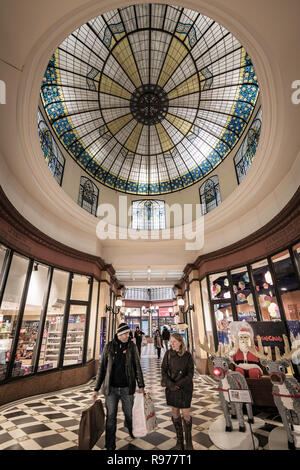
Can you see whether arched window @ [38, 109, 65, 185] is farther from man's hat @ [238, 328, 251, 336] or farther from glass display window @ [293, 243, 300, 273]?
glass display window @ [293, 243, 300, 273]

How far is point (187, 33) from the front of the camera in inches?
279

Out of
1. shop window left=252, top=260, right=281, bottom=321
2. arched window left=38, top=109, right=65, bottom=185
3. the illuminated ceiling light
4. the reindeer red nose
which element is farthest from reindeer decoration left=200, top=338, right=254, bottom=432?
arched window left=38, top=109, right=65, bottom=185

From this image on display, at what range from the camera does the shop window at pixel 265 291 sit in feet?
23.2

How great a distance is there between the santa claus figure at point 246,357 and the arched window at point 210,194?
20.2ft

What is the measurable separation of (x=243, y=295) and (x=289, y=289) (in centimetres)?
217

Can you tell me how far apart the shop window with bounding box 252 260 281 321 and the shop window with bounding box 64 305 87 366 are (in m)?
7.13

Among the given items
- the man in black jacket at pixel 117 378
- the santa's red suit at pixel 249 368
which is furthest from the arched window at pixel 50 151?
the santa's red suit at pixel 249 368

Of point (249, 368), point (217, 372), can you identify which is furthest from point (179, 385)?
point (249, 368)

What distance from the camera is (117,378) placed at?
335cm

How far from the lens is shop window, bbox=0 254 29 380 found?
19.6 ft

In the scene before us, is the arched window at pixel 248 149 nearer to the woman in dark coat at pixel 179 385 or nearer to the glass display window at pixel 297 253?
the glass display window at pixel 297 253

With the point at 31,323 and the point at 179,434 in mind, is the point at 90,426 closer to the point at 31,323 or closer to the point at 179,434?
the point at 179,434

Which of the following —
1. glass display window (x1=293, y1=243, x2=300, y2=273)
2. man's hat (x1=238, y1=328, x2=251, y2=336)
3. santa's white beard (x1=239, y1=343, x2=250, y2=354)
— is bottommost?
santa's white beard (x1=239, y1=343, x2=250, y2=354)

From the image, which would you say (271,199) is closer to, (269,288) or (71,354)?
(269,288)
